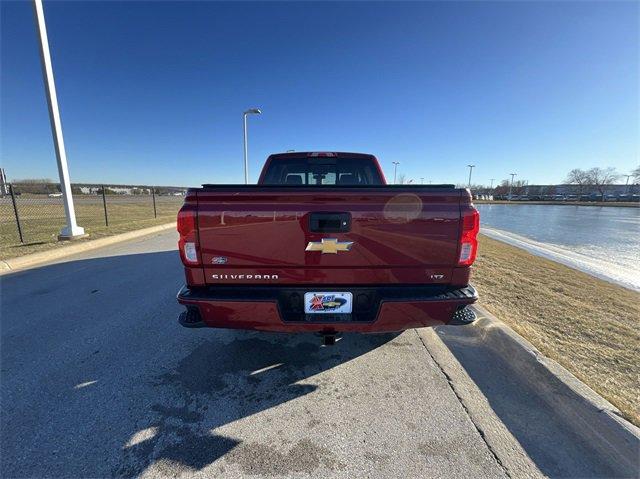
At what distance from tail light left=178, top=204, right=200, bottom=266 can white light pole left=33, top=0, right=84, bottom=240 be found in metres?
9.25

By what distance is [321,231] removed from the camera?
2309 mm

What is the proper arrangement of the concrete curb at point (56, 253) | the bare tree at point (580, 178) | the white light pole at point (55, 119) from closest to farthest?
1. the concrete curb at point (56, 253)
2. the white light pole at point (55, 119)
3. the bare tree at point (580, 178)

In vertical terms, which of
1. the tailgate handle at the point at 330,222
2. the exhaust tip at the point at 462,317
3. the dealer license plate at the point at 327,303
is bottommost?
the exhaust tip at the point at 462,317

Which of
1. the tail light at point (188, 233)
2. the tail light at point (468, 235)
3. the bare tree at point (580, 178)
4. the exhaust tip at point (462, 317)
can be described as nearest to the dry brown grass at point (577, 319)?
the exhaust tip at point (462, 317)

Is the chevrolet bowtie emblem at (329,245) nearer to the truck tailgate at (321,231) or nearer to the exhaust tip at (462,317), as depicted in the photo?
the truck tailgate at (321,231)

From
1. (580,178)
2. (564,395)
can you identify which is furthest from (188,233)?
(580,178)

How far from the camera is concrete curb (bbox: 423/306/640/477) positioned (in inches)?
76.4

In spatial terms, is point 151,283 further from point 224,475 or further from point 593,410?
point 593,410

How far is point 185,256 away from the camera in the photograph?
2.32 metres

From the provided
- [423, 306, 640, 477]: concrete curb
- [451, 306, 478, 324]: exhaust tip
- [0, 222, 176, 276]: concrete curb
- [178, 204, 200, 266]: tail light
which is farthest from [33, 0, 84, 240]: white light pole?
[451, 306, 478, 324]: exhaust tip

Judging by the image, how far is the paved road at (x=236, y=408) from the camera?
6.25ft

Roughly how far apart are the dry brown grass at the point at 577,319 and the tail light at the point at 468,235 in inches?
58.7

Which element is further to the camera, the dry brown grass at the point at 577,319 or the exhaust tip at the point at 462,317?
the dry brown grass at the point at 577,319

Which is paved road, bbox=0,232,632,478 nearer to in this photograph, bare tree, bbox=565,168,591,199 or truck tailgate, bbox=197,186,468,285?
truck tailgate, bbox=197,186,468,285
